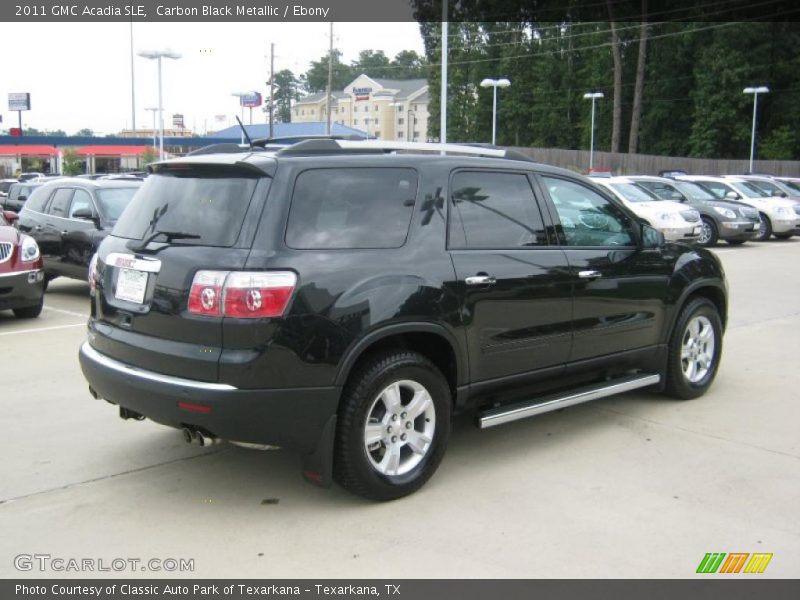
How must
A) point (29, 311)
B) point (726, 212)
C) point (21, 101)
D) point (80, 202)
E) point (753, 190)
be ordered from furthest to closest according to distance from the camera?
point (21, 101) → point (753, 190) → point (726, 212) → point (80, 202) → point (29, 311)

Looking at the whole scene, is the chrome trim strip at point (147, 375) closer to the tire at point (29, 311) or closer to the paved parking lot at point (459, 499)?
the paved parking lot at point (459, 499)

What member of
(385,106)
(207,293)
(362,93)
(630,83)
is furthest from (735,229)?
(385,106)

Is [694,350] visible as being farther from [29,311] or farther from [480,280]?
[29,311]

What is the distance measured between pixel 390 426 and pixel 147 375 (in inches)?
49.9

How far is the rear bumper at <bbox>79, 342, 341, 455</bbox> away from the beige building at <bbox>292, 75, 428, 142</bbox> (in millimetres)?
115486

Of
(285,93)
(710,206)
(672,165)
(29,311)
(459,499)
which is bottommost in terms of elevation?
(29,311)

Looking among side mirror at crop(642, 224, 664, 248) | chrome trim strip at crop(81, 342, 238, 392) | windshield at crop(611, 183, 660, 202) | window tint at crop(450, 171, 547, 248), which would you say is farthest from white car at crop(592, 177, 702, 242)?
chrome trim strip at crop(81, 342, 238, 392)

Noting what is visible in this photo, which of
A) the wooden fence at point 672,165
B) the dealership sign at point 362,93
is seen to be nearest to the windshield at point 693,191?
the wooden fence at point 672,165

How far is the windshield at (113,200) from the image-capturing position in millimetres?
11281

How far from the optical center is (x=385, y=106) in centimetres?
12269

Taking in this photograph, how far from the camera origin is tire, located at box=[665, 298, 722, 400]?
19.9 feet

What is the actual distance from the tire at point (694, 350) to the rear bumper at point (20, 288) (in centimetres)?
723

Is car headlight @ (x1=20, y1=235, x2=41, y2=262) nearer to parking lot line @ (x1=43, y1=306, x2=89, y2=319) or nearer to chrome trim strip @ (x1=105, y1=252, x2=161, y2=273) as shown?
parking lot line @ (x1=43, y1=306, x2=89, y2=319)
